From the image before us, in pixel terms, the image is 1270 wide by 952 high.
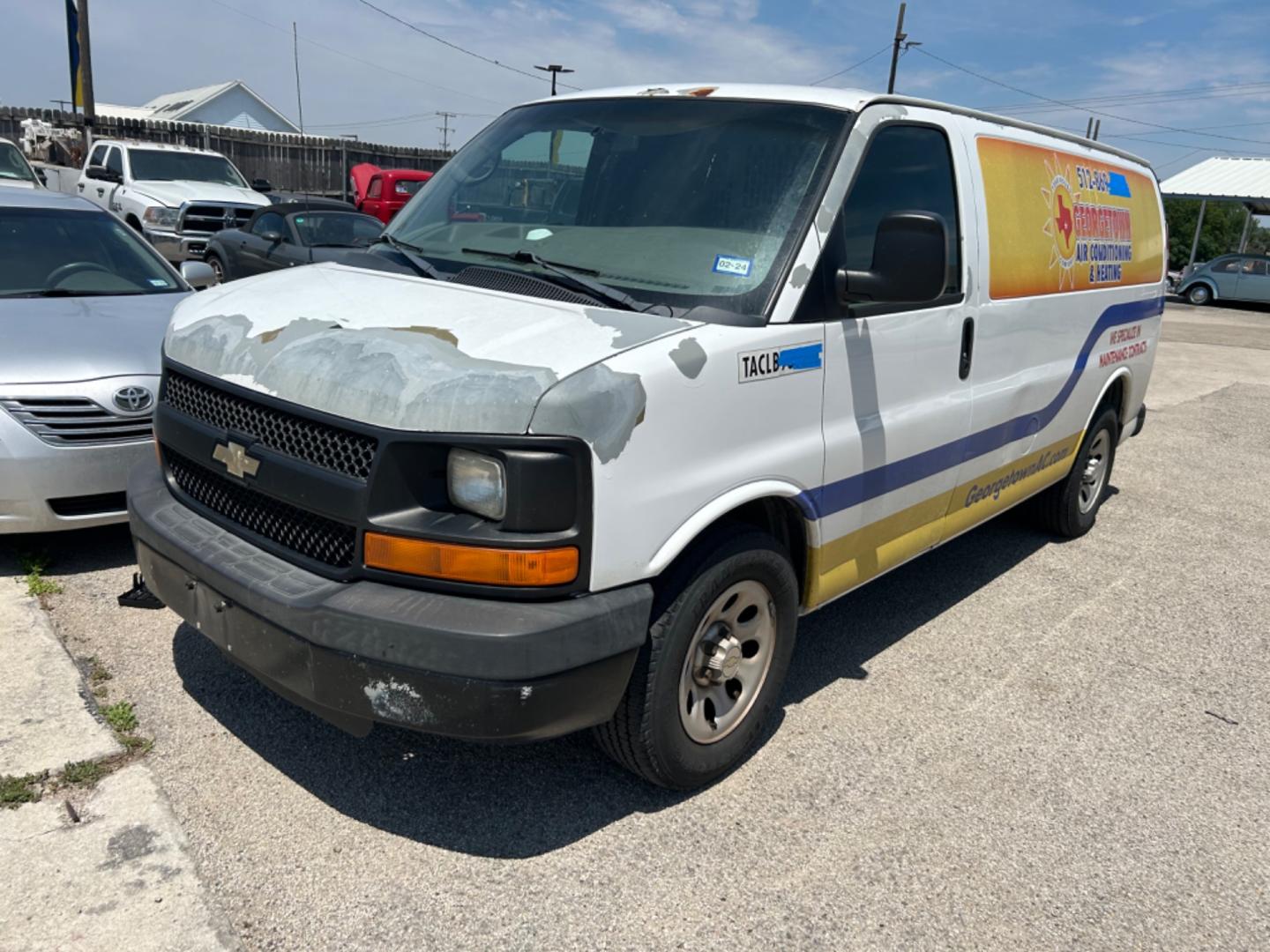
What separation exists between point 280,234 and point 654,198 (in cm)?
978

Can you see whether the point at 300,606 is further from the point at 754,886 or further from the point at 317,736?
the point at 754,886

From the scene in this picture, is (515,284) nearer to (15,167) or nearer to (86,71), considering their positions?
(15,167)

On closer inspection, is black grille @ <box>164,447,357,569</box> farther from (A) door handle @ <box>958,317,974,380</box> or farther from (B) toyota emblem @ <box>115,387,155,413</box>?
(A) door handle @ <box>958,317,974,380</box>

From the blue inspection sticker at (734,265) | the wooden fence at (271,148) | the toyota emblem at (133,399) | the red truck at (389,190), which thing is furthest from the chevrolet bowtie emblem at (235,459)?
the wooden fence at (271,148)

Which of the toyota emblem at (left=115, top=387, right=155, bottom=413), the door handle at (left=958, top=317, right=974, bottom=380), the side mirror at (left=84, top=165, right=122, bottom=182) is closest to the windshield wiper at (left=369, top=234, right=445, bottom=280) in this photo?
the toyota emblem at (left=115, top=387, right=155, bottom=413)

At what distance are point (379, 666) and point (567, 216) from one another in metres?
1.81

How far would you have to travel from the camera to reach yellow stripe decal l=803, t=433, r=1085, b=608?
3582mm

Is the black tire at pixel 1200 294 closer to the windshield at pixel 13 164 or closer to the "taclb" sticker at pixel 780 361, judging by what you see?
the windshield at pixel 13 164

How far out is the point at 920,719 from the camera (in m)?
3.87

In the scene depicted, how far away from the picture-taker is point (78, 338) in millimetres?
4840

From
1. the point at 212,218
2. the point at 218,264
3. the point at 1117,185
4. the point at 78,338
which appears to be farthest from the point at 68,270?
the point at 212,218

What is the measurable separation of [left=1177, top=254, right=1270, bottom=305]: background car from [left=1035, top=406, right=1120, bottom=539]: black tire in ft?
84.6

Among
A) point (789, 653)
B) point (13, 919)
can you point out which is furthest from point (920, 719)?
point (13, 919)

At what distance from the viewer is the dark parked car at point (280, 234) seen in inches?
462
